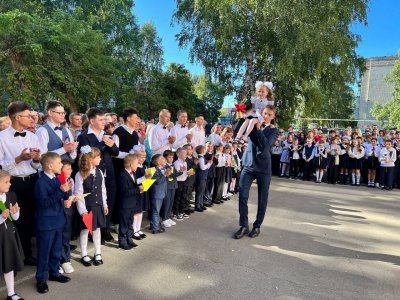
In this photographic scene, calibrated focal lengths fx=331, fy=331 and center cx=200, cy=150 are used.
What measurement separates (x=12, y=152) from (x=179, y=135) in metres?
4.01

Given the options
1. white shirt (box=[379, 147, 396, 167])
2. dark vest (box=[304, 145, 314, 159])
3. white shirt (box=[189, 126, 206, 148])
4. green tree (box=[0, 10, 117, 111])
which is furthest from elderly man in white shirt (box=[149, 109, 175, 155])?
white shirt (box=[379, 147, 396, 167])

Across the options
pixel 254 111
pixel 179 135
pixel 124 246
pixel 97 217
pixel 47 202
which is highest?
pixel 254 111

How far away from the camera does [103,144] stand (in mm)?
4895

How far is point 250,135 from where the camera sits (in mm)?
5184

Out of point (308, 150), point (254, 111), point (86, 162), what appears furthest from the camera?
point (308, 150)

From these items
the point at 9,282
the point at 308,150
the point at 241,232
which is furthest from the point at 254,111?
the point at 308,150

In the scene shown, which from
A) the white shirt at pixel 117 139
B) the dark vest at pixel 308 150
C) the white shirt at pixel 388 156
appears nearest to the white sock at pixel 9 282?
the white shirt at pixel 117 139

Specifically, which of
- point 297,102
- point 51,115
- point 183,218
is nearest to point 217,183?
point 183,218

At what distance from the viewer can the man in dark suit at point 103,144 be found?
15.6 ft

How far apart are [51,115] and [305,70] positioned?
15.8m

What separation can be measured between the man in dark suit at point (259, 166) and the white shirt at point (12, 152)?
3146 mm

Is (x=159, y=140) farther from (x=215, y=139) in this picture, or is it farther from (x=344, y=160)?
(x=344, y=160)

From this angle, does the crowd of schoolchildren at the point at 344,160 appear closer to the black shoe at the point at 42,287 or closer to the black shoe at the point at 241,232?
the black shoe at the point at 241,232

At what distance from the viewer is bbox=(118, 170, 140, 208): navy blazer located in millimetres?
4875
